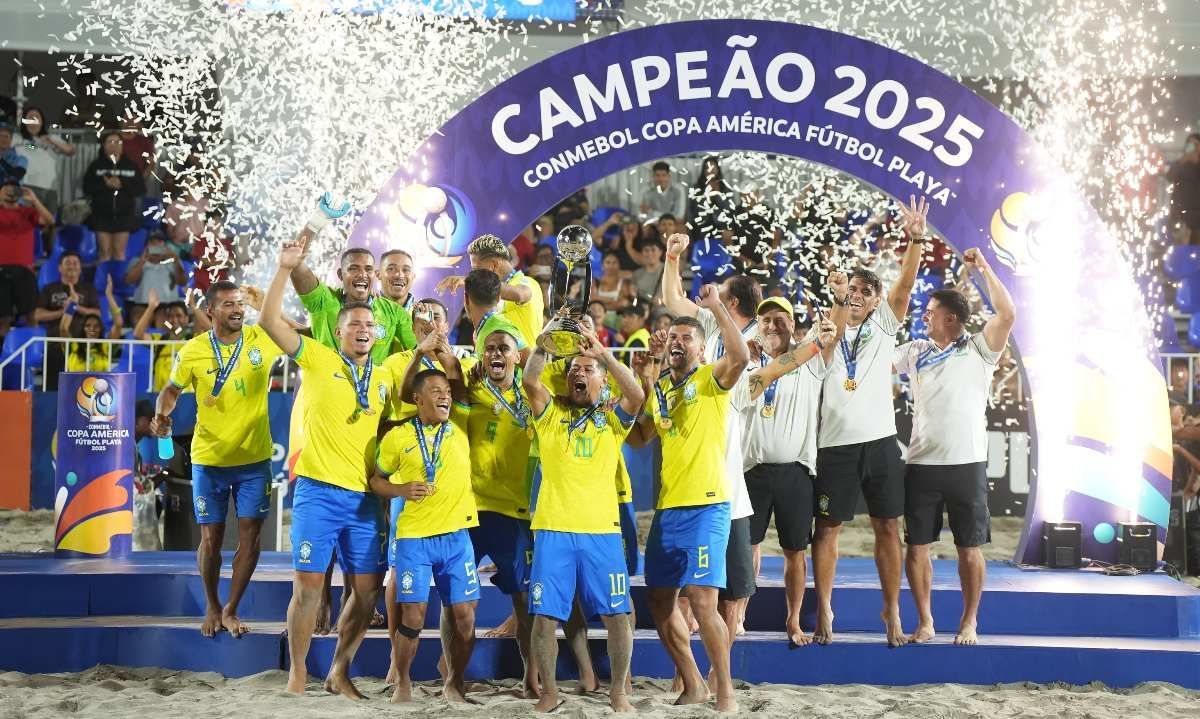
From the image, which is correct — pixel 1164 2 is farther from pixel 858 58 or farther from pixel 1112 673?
pixel 1112 673

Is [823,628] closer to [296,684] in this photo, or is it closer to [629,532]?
[629,532]

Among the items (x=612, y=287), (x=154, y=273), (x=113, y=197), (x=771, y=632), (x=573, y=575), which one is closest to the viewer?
(x=573, y=575)

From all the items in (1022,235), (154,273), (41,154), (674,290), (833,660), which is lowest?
(833,660)

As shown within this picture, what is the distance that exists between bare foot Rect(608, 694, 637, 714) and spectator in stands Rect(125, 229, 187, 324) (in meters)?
9.13

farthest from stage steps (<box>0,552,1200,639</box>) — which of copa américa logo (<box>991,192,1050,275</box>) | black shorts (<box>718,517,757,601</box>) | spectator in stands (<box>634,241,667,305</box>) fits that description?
spectator in stands (<box>634,241,667,305</box>)

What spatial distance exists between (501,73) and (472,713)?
1022 centimetres

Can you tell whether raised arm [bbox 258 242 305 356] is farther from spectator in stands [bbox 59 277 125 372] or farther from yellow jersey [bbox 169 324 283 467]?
spectator in stands [bbox 59 277 125 372]

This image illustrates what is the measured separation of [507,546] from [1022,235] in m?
4.36

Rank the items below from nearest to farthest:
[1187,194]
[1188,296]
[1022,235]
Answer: [1022,235]
[1188,296]
[1187,194]

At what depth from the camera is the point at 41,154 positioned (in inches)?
609

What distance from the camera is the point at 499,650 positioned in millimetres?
7496

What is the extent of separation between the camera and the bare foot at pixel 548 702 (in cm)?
664

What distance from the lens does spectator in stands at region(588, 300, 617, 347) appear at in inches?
520

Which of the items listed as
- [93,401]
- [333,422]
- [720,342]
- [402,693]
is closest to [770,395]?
[720,342]
